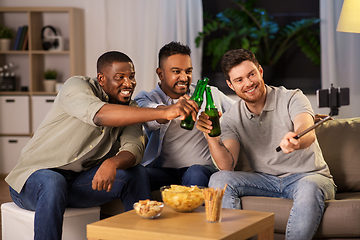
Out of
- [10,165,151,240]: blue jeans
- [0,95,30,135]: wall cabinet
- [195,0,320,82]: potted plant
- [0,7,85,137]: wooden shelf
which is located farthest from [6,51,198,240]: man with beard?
[0,95,30,135]: wall cabinet

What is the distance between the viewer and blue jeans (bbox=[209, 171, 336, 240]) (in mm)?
1761

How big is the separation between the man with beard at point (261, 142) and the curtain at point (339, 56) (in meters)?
2.09

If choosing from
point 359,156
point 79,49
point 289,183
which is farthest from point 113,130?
point 79,49

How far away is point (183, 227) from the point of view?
1.39m

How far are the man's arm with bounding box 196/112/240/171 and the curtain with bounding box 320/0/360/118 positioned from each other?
2225 mm

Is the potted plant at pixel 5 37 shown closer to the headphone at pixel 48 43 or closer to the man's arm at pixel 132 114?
the headphone at pixel 48 43

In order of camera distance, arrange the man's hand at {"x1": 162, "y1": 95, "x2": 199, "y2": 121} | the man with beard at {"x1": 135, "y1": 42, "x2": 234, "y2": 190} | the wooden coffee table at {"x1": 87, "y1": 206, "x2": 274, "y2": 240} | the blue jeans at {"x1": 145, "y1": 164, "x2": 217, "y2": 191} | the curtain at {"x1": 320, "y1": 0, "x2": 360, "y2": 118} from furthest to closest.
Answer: the curtain at {"x1": 320, "y1": 0, "x2": 360, "y2": 118}
the man with beard at {"x1": 135, "y1": 42, "x2": 234, "y2": 190}
the blue jeans at {"x1": 145, "y1": 164, "x2": 217, "y2": 191}
the man's hand at {"x1": 162, "y1": 95, "x2": 199, "y2": 121}
the wooden coffee table at {"x1": 87, "y1": 206, "x2": 274, "y2": 240}

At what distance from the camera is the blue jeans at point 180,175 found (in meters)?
2.22

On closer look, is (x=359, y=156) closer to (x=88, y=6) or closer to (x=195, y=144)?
(x=195, y=144)

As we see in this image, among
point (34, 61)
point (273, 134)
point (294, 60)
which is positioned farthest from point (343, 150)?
point (34, 61)

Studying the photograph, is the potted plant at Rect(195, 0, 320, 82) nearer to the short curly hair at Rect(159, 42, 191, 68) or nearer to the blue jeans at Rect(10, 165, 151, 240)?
the short curly hair at Rect(159, 42, 191, 68)

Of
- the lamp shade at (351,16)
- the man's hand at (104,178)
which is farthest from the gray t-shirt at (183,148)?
the lamp shade at (351,16)

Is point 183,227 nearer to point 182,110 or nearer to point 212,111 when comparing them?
point 182,110

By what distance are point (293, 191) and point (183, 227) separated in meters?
0.76
